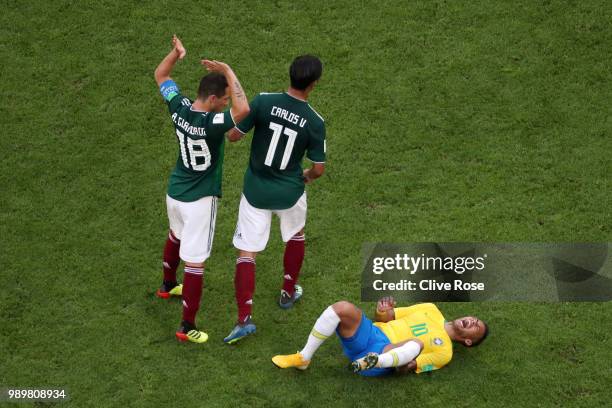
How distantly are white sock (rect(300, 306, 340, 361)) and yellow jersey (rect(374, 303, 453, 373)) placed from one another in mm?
670

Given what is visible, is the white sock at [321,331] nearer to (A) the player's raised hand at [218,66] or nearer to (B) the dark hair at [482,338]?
(B) the dark hair at [482,338]

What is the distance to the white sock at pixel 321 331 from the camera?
8.02 meters

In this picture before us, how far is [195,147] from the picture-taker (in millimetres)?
8164

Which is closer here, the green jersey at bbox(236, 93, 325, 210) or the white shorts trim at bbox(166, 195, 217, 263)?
the green jersey at bbox(236, 93, 325, 210)

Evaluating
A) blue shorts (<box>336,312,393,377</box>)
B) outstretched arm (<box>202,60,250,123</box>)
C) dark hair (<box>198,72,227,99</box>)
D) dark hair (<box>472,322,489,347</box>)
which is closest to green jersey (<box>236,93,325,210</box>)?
outstretched arm (<box>202,60,250,123</box>)

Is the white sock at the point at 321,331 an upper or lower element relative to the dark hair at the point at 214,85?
lower

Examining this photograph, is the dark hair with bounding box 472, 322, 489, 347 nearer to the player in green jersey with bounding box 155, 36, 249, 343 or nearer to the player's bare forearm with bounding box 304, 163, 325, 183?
the player's bare forearm with bounding box 304, 163, 325, 183

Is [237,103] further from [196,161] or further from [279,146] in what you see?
[196,161]

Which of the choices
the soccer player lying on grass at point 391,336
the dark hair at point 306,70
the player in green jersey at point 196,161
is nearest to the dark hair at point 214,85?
the player in green jersey at point 196,161

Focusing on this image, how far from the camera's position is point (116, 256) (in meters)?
9.57

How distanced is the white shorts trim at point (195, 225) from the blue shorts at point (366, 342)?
1.49 m

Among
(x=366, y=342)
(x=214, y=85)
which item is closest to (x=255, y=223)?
(x=214, y=85)

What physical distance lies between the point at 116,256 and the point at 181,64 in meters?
3.20

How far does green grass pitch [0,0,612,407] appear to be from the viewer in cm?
838
